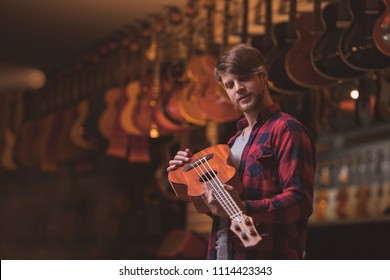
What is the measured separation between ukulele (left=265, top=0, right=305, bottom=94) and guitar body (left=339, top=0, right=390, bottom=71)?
25 cm

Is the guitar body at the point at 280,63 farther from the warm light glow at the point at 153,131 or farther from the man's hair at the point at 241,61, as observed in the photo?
the man's hair at the point at 241,61

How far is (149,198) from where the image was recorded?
16.4 feet

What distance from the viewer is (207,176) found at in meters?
1.79

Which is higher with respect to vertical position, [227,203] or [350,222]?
[227,203]

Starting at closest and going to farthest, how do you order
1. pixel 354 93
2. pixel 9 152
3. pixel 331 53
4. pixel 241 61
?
pixel 241 61
pixel 331 53
pixel 354 93
pixel 9 152

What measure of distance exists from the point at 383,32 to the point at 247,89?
→ 972 millimetres

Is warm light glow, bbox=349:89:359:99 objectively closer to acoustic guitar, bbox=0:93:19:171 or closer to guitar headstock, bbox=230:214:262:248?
guitar headstock, bbox=230:214:262:248

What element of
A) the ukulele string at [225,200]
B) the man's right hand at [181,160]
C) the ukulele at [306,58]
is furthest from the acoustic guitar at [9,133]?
the ukulele string at [225,200]

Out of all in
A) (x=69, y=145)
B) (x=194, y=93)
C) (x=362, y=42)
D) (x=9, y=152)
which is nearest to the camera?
(x=362, y=42)

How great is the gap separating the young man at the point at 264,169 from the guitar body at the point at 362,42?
974 millimetres

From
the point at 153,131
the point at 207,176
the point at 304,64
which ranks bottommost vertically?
the point at 207,176

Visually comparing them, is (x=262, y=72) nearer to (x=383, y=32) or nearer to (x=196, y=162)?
(x=196, y=162)

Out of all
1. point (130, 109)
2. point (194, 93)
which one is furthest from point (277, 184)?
point (130, 109)

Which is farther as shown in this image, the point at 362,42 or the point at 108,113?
the point at 108,113
